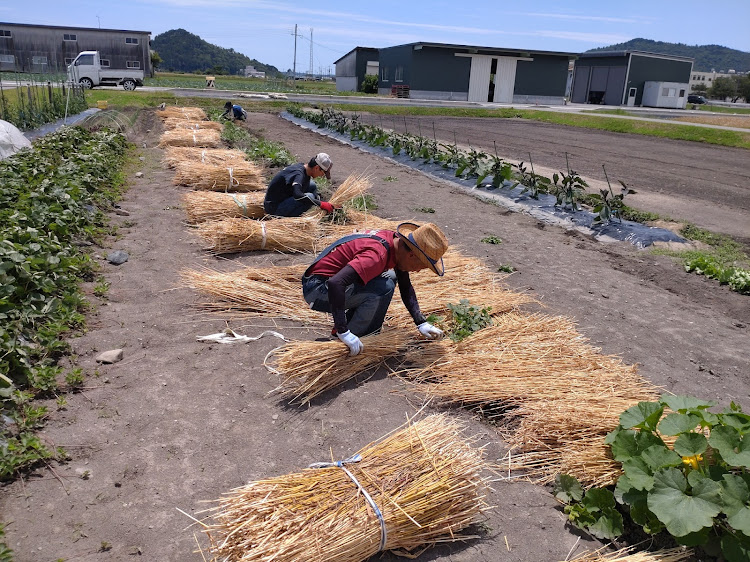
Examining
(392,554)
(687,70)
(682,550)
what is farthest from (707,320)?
(687,70)

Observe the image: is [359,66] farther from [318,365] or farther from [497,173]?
[318,365]

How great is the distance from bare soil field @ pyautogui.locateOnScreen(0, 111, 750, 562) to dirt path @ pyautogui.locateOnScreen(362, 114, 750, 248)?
3277mm

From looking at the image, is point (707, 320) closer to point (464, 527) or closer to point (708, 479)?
point (708, 479)

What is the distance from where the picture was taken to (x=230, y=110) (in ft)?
69.8

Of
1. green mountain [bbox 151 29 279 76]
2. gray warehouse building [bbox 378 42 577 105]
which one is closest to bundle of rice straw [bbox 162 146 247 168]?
gray warehouse building [bbox 378 42 577 105]

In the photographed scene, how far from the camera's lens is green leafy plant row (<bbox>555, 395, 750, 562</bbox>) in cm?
226

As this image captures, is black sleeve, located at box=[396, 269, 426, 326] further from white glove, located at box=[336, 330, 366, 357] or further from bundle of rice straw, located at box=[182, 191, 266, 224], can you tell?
bundle of rice straw, located at box=[182, 191, 266, 224]

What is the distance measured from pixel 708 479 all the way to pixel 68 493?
9.19 ft

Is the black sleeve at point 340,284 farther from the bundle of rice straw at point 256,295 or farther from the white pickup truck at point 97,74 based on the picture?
the white pickup truck at point 97,74

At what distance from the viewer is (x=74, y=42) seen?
52.8m

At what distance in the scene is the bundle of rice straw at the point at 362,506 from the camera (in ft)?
7.10

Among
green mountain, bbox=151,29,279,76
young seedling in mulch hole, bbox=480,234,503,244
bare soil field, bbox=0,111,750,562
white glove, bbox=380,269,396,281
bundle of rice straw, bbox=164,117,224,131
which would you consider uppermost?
green mountain, bbox=151,29,279,76

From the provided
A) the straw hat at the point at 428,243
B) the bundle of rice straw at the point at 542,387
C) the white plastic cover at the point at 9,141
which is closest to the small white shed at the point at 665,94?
the white plastic cover at the point at 9,141

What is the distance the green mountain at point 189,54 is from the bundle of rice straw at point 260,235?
6186 inches
